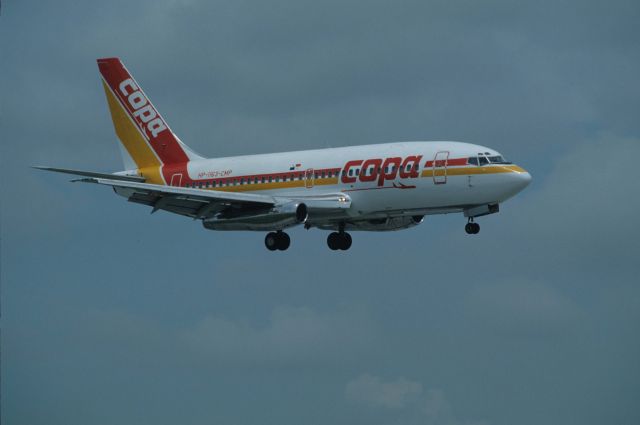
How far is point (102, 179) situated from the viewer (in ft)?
210

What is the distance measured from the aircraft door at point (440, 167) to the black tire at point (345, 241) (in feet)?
34.8

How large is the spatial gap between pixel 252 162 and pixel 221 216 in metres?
4.05

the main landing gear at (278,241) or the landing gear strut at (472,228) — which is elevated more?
the main landing gear at (278,241)

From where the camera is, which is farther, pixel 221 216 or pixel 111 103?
pixel 111 103

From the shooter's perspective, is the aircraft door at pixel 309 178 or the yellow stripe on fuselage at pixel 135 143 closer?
the aircraft door at pixel 309 178

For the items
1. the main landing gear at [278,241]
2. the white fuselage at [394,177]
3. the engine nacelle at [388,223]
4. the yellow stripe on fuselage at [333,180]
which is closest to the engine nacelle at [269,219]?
the white fuselage at [394,177]

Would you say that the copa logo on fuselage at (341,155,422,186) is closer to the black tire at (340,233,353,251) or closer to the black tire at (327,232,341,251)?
the black tire at (340,233,353,251)

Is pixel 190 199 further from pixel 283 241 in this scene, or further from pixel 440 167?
pixel 440 167

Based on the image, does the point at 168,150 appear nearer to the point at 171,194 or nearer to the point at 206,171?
the point at 206,171

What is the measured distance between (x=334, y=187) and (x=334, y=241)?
726 cm

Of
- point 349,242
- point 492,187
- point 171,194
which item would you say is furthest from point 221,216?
point 492,187

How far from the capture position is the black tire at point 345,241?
69688mm

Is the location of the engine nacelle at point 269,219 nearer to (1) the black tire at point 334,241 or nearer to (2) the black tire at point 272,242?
(2) the black tire at point 272,242

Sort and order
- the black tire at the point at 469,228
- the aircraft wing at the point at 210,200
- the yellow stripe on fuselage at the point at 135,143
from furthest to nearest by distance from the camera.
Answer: the yellow stripe on fuselage at the point at 135,143 → the aircraft wing at the point at 210,200 → the black tire at the point at 469,228
